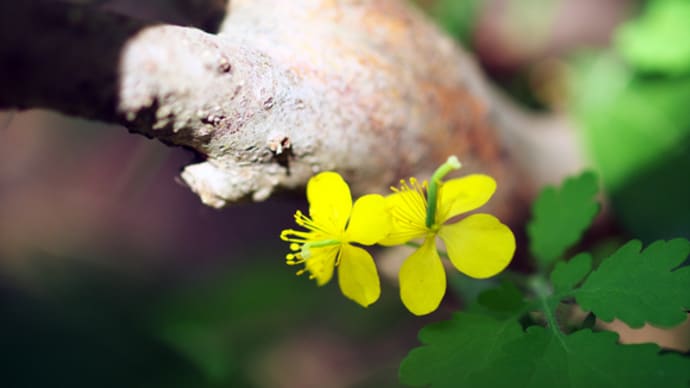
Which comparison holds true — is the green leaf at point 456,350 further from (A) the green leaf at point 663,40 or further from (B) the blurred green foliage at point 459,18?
(B) the blurred green foliage at point 459,18

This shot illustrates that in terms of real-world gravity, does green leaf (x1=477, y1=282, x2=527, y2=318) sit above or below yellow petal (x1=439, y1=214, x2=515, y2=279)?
below

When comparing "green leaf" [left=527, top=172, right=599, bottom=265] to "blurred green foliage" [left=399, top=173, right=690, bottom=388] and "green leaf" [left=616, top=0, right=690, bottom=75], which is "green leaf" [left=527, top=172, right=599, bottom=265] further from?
"green leaf" [left=616, top=0, right=690, bottom=75]

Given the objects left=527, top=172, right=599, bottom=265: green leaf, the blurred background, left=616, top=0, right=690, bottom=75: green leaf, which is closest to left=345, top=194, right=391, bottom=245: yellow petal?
left=527, top=172, right=599, bottom=265: green leaf

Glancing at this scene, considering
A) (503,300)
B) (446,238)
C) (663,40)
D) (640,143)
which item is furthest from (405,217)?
(663,40)

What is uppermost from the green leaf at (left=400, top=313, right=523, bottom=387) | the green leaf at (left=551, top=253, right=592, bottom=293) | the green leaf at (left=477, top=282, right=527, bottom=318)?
the green leaf at (left=551, top=253, right=592, bottom=293)

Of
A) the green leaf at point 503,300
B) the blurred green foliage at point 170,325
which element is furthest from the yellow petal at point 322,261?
the blurred green foliage at point 170,325

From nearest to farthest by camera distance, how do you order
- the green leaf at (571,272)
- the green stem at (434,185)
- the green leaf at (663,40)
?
the green stem at (434,185)
the green leaf at (571,272)
the green leaf at (663,40)

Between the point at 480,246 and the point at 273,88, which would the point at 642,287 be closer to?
the point at 480,246
